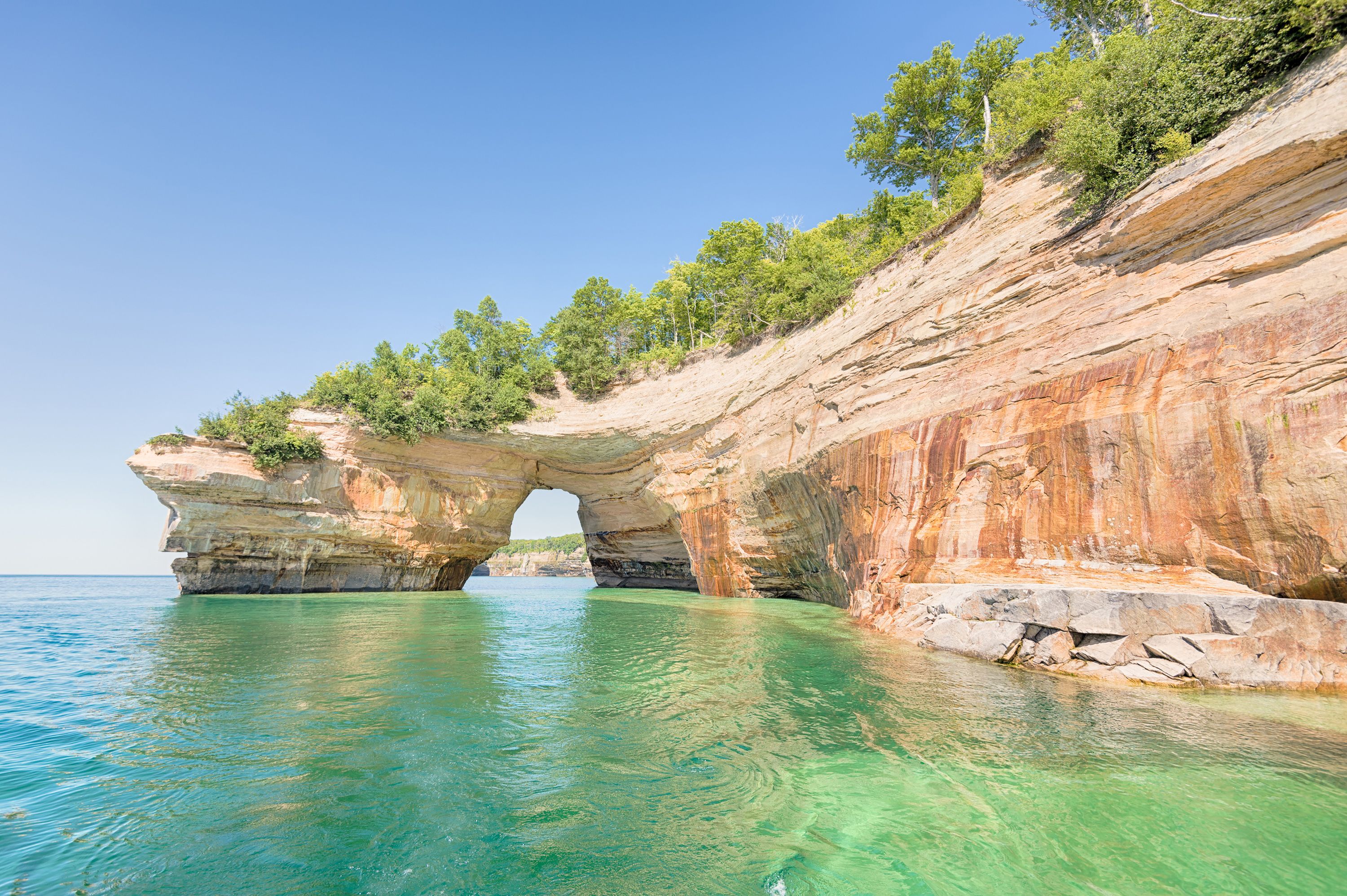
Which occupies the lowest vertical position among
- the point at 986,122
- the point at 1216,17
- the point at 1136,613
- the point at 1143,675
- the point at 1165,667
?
the point at 1143,675

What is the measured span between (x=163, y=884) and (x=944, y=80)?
35485 millimetres

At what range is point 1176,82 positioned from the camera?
10078 mm

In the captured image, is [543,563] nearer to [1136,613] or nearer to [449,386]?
[449,386]

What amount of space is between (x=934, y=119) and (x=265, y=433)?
118ft

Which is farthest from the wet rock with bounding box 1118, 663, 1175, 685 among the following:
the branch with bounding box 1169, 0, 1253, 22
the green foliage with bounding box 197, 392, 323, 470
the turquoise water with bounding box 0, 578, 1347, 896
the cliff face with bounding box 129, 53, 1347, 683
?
the green foliage with bounding box 197, 392, 323, 470

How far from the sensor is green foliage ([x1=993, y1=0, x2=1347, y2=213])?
899 cm

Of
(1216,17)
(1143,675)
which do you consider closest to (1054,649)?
(1143,675)

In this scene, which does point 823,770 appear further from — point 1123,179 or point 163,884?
point 1123,179

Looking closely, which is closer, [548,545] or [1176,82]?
[1176,82]

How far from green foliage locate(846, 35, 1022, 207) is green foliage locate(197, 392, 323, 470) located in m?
31.8

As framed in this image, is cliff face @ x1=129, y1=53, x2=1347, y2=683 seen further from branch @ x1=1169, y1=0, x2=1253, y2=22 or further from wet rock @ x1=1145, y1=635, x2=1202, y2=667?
branch @ x1=1169, y1=0, x2=1253, y2=22

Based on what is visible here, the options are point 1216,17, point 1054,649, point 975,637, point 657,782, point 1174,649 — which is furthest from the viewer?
point 1216,17

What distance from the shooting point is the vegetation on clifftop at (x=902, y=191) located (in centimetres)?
993

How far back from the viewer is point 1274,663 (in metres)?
6.54
